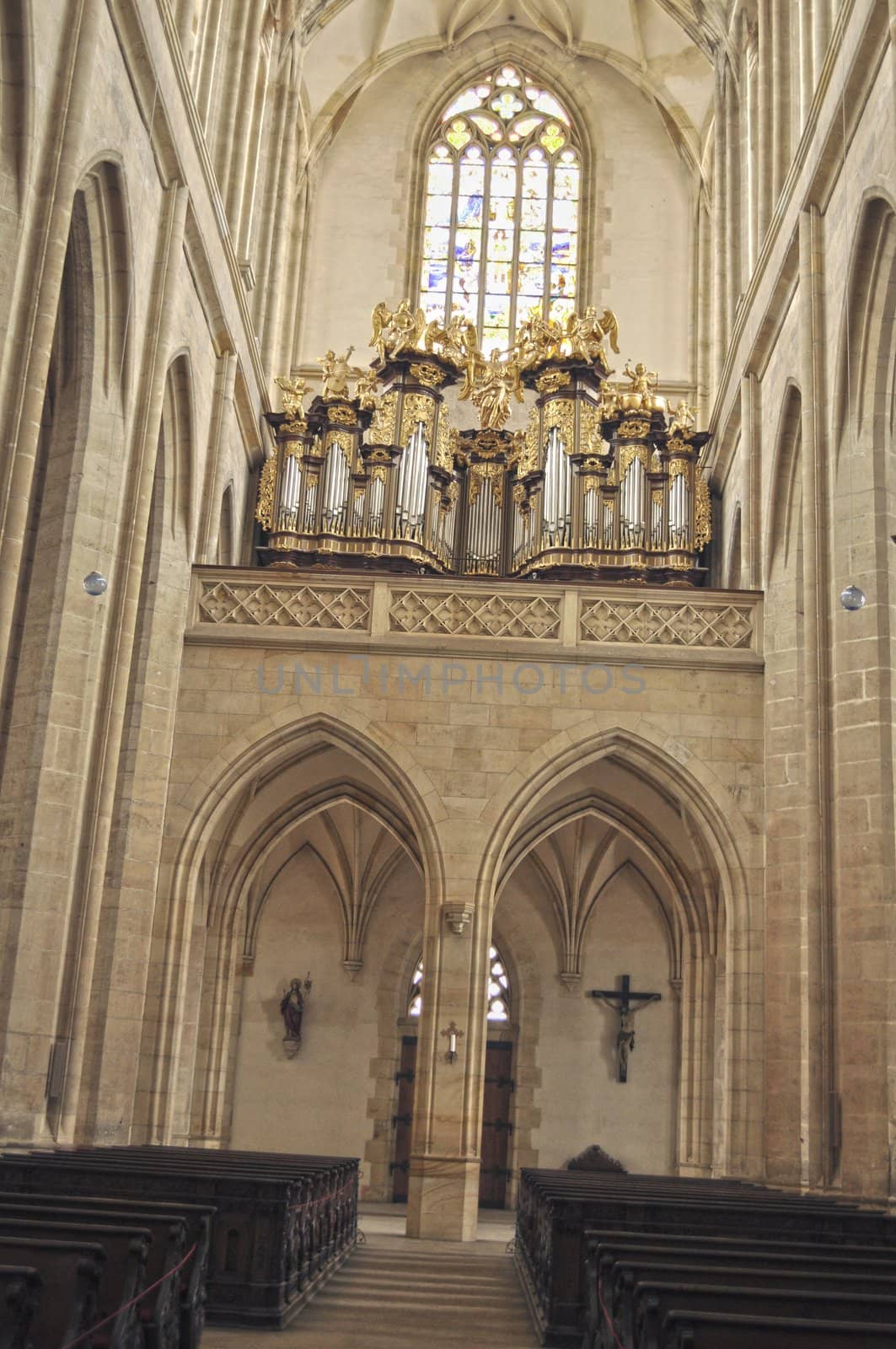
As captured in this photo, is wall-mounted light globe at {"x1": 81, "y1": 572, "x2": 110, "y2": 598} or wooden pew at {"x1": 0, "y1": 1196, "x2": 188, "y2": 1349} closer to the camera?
wooden pew at {"x1": 0, "y1": 1196, "x2": 188, "y2": 1349}

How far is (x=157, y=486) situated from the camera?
52.6 ft

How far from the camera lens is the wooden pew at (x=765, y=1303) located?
4.72m

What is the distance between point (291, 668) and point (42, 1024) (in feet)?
16.8

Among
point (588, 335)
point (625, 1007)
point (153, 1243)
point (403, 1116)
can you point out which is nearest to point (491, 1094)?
point (403, 1116)

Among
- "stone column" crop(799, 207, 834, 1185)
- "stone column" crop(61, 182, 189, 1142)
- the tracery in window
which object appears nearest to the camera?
"stone column" crop(799, 207, 834, 1185)

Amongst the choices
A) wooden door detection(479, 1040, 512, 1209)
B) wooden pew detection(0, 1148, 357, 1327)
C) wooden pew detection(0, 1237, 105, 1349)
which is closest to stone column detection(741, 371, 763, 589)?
wooden door detection(479, 1040, 512, 1209)

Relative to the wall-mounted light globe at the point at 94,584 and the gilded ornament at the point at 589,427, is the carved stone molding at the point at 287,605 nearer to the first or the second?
the wall-mounted light globe at the point at 94,584

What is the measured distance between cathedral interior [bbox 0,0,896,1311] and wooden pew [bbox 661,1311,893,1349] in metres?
6.93

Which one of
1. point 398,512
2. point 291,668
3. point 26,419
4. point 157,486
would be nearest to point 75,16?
point 26,419

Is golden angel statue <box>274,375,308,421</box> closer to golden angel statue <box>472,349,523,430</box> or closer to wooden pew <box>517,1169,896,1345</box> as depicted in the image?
golden angel statue <box>472,349,523,430</box>

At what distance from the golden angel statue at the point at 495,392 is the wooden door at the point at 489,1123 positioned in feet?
28.8

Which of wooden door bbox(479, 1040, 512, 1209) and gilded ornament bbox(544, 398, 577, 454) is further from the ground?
gilded ornament bbox(544, 398, 577, 454)

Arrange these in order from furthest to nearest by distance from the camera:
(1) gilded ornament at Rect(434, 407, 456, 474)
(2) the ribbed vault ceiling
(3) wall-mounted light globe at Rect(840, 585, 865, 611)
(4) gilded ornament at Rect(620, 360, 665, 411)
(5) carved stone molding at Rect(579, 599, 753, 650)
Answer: (2) the ribbed vault ceiling, (4) gilded ornament at Rect(620, 360, 665, 411), (1) gilded ornament at Rect(434, 407, 456, 474), (5) carved stone molding at Rect(579, 599, 753, 650), (3) wall-mounted light globe at Rect(840, 585, 865, 611)

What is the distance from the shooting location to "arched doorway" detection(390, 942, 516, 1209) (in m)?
20.8
